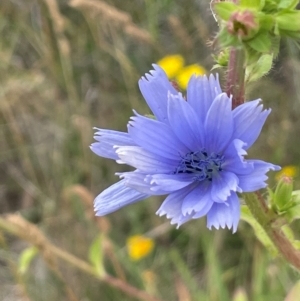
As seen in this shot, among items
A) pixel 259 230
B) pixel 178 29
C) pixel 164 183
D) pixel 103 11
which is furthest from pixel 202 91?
pixel 178 29

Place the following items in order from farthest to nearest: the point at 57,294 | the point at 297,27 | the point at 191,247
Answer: the point at 191,247 < the point at 57,294 < the point at 297,27

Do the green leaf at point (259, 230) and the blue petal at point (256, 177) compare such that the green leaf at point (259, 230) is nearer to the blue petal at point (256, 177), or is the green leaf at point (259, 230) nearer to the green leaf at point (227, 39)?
the blue petal at point (256, 177)

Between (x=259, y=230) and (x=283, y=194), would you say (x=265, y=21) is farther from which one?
(x=259, y=230)

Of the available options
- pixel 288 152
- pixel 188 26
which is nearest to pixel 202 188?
pixel 288 152

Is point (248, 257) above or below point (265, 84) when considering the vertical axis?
below

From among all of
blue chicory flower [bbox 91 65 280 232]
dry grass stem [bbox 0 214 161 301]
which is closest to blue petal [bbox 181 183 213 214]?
blue chicory flower [bbox 91 65 280 232]

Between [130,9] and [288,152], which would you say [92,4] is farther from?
[288,152]

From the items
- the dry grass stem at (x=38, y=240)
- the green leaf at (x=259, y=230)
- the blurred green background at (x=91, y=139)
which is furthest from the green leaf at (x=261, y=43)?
the blurred green background at (x=91, y=139)
